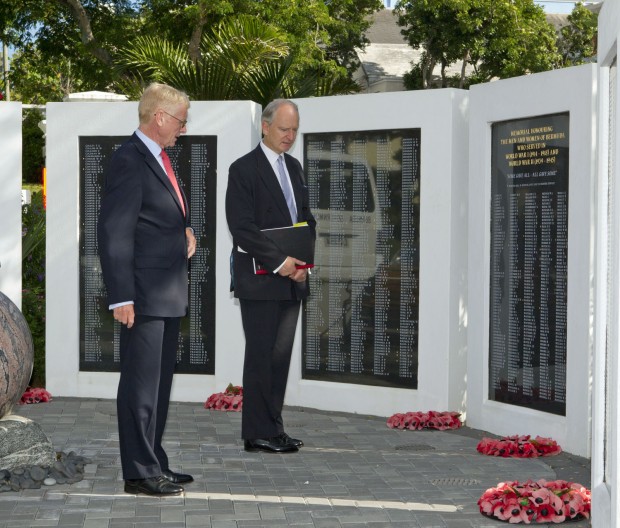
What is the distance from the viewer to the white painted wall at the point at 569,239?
7035 mm

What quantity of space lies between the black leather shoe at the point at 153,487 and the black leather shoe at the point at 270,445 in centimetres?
121

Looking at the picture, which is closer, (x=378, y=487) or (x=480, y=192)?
(x=378, y=487)

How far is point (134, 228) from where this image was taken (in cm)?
574

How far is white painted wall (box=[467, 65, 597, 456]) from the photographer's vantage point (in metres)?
7.04

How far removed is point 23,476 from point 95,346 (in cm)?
347

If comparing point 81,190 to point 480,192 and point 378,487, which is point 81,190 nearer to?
point 480,192

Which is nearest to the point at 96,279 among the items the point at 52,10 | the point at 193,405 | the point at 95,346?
the point at 95,346

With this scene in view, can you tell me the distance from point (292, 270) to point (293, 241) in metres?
A: 0.20

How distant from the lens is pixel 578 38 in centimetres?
4131

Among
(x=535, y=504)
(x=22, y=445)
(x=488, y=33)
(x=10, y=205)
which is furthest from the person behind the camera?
(x=488, y=33)

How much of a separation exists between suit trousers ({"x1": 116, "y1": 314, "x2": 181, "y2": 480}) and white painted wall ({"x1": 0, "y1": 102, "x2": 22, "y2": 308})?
3823 millimetres

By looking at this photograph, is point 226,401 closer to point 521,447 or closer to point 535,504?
point 521,447

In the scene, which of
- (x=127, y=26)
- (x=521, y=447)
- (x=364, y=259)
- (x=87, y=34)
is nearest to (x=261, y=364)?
(x=521, y=447)

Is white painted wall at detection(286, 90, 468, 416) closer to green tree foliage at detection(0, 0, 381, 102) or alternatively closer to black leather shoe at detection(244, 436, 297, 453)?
black leather shoe at detection(244, 436, 297, 453)
